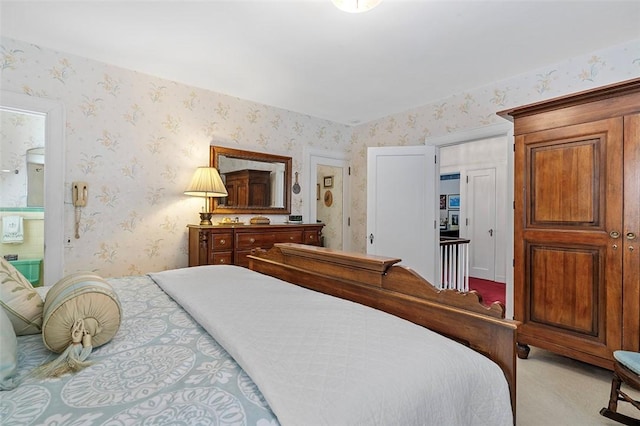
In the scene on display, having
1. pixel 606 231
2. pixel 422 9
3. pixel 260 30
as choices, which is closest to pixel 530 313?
pixel 606 231

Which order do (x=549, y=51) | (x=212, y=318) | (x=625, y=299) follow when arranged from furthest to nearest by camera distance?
1. (x=549, y=51)
2. (x=625, y=299)
3. (x=212, y=318)

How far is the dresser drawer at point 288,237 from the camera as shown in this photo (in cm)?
346

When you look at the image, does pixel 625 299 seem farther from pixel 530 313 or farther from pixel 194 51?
pixel 194 51

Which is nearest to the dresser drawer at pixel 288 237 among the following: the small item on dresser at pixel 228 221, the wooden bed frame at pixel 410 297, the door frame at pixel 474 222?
the small item on dresser at pixel 228 221

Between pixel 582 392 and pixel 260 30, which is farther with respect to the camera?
pixel 260 30

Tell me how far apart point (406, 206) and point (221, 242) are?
2147mm

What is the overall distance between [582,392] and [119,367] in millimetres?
2598

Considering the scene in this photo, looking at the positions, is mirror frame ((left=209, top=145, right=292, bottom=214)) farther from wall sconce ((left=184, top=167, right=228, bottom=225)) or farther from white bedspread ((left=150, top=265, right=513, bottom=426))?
white bedspread ((left=150, top=265, right=513, bottom=426))

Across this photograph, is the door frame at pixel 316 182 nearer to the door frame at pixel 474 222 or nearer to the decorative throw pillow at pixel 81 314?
the door frame at pixel 474 222

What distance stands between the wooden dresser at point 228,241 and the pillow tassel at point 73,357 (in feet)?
6.66

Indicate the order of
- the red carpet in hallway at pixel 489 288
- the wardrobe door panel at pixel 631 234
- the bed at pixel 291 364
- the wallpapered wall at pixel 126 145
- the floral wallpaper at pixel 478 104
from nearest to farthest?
the bed at pixel 291 364, the wardrobe door panel at pixel 631 234, the floral wallpaper at pixel 478 104, the wallpapered wall at pixel 126 145, the red carpet in hallway at pixel 489 288

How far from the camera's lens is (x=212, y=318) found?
109 cm

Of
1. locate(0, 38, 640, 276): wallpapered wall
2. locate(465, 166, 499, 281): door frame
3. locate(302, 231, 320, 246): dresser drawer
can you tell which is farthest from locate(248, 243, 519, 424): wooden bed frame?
locate(465, 166, 499, 281): door frame

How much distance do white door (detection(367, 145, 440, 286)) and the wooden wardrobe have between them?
3.89ft
